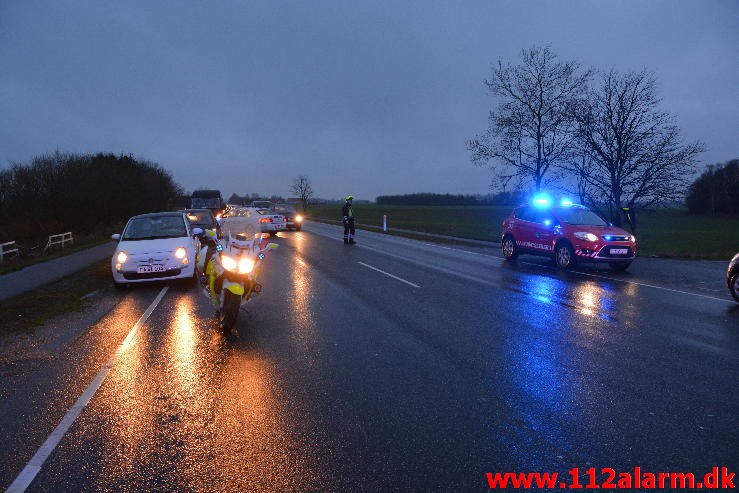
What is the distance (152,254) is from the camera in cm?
1090

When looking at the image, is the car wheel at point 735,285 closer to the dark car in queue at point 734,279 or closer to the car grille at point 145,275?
the dark car in queue at point 734,279

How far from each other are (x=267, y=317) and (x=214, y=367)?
97.5 inches

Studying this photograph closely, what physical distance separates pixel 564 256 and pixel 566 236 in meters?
0.60

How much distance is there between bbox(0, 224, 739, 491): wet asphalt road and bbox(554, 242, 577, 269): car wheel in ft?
17.1

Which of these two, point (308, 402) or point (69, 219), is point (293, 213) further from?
point (308, 402)

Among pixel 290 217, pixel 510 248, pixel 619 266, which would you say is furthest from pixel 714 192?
pixel 619 266

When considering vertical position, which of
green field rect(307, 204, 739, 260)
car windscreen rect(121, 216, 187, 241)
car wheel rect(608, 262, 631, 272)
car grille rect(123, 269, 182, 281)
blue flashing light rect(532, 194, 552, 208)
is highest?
blue flashing light rect(532, 194, 552, 208)

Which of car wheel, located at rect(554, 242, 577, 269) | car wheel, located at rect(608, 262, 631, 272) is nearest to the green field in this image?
car wheel, located at rect(608, 262, 631, 272)

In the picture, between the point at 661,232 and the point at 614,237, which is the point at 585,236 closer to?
the point at 614,237

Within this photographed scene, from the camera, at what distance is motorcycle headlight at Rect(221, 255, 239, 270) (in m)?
7.18

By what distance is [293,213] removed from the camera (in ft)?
108

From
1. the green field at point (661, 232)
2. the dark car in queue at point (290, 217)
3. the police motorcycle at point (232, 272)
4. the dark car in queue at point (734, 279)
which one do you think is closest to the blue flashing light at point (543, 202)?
the green field at point (661, 232)

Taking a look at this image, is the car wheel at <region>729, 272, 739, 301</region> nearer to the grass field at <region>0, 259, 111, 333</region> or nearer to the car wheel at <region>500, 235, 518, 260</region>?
the car wheel at <region>500, 235, 518, 260</region>

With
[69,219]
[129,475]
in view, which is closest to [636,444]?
[129,475]
